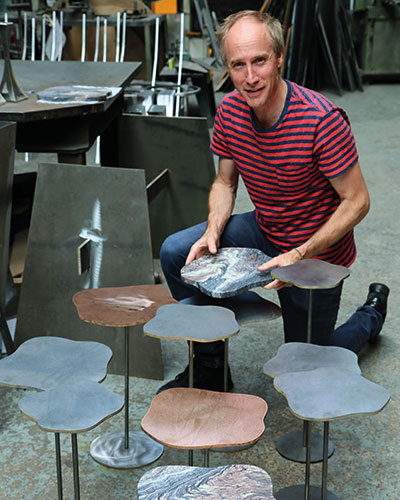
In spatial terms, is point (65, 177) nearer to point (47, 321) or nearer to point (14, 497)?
point (47, 321)

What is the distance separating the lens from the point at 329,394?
1562 millimetres

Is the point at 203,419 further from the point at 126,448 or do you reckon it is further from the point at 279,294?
the point at 279,294

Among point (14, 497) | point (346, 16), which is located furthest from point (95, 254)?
point (346, 16)

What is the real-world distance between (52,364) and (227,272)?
632 millimetres

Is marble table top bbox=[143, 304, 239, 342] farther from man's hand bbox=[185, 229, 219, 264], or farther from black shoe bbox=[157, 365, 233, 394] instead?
black shoe bbox=[157, 365, 233, 394]

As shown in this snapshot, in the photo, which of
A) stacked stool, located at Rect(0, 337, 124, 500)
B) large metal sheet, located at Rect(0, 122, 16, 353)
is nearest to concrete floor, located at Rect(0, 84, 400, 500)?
large metal sheet, located at Rect(0, 122, 16, 353)

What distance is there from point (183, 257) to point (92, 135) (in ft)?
3.04

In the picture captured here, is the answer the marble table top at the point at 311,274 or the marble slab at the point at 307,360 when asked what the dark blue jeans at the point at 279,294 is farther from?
the marble slab at the point at 307,360

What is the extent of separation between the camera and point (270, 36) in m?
2.08

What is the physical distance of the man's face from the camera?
81.1 inches

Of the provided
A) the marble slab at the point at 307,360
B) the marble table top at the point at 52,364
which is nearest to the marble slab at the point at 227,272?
the marble slab at the point at 307,360

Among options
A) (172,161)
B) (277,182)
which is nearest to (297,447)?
(277,182)

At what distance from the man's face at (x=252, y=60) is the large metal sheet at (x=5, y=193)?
87 centimetres

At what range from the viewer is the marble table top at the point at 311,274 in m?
1.82
